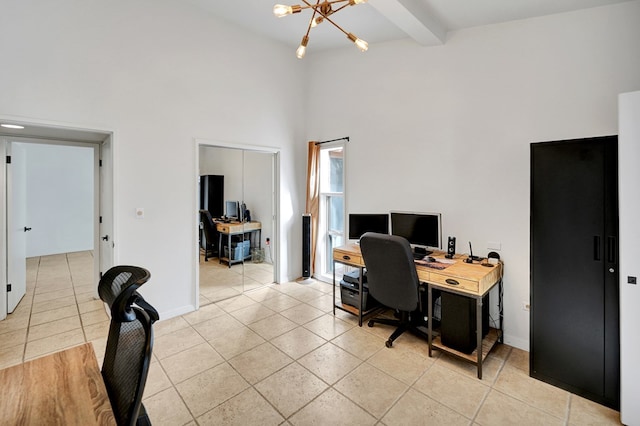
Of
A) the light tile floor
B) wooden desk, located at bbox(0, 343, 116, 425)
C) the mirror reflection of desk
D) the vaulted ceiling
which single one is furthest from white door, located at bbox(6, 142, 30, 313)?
wooden desk, located at bbox(0, 343, 116, 425)

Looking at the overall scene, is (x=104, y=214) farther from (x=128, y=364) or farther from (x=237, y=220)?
(x=128, y=364)

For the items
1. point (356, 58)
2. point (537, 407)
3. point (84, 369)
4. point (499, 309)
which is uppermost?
point (356, 58)

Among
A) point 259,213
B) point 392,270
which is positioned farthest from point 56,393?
point 259,213

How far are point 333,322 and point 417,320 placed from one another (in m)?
0.93

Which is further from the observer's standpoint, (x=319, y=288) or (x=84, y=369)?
(x=319, y=288)

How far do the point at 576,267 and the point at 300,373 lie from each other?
7.51 ft

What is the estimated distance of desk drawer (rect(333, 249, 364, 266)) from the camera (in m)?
3.28

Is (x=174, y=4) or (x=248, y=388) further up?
(x=174, y=4)

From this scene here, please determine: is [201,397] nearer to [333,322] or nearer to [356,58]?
[333,322]

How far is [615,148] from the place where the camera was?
1.97 metres

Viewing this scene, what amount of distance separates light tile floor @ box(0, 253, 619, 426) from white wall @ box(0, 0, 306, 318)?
831mm

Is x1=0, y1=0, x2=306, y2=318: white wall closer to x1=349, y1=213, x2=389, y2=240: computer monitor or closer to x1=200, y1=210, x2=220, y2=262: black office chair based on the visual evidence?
x1=200, y1=210, x2=220, y2=262: black office chair

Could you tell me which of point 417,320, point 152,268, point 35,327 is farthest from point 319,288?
point 35,327

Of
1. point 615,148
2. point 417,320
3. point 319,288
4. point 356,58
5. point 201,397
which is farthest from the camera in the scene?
point 319,288
